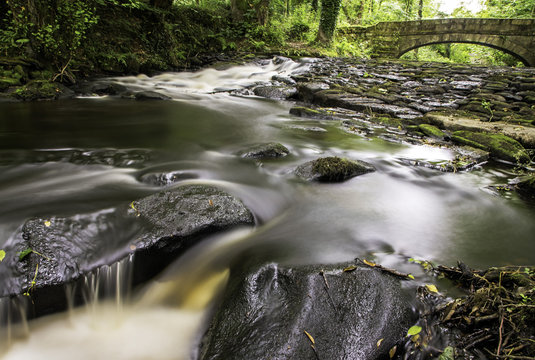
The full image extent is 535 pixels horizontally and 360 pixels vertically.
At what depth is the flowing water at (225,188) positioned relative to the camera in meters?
1.96

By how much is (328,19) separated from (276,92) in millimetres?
9849

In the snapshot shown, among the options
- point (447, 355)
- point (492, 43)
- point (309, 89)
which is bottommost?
point (447, 355)

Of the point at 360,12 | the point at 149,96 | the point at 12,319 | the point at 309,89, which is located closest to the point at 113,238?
the point at 12,319

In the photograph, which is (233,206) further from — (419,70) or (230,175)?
(419,70)

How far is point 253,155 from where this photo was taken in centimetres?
461

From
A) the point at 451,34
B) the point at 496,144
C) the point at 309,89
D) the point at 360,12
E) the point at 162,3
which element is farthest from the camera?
the point at 360,12

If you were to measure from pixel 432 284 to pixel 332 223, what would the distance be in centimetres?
106

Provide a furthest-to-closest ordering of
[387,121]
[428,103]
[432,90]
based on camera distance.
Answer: [432,90]
[428,103]
[387,121]

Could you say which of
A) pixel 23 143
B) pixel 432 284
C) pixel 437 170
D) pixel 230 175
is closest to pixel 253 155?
pixel 230 175

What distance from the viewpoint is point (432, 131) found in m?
6.10

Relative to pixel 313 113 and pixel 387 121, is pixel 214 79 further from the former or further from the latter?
pixel 387 121

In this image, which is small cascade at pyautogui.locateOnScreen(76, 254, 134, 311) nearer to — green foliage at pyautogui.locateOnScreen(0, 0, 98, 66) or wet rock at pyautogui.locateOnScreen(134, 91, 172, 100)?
wet rock at pyautogui.locateOnScreen(134, 91, 172, 100)

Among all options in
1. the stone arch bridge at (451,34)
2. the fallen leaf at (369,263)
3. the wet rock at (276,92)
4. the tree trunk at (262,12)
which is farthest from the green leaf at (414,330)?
the stone arch bridge at (451,34)

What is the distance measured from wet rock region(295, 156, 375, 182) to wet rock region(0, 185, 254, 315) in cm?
129
